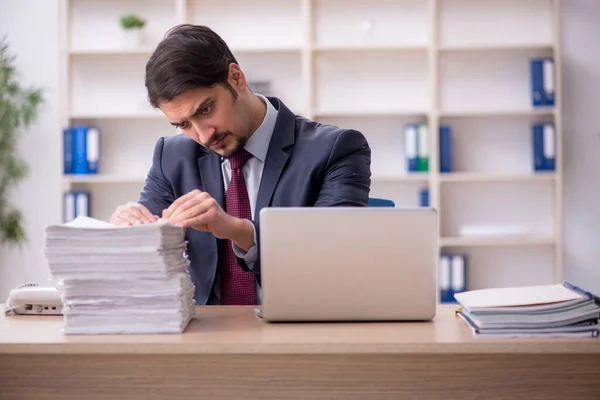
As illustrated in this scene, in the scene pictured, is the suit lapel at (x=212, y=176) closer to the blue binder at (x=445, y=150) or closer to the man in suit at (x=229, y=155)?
the man in suit at (x=229, y=155)

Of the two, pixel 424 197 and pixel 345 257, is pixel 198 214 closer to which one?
pixel 345 257

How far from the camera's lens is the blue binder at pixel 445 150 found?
455 centimetres

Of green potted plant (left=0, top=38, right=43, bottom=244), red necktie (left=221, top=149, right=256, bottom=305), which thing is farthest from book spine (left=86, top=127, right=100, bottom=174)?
red necktie (left=221, top=149, right=256, bottom=305)

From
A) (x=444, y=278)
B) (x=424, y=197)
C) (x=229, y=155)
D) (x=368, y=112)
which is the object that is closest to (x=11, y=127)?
(x=368, y=112)

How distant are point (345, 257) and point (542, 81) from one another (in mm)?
3376

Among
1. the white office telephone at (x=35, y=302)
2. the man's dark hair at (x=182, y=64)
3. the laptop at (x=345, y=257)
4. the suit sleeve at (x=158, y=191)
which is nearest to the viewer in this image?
the laptop at (x=345, y=257)

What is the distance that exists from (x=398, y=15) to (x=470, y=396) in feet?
11.8

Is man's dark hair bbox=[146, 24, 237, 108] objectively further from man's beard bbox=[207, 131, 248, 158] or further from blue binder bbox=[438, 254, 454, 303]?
blue binder bbox=[438, 254, 454, 303]

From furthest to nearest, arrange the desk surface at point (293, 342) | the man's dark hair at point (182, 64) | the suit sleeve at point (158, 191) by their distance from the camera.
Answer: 1. the suit sleeve at point (158, 191)
2. the man's dark hair at point (182, 64)
3. the desk surface at point (293, 342)

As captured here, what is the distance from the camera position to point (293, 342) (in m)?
1.38

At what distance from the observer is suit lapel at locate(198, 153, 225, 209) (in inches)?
87.7

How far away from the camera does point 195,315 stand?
67.4 inches

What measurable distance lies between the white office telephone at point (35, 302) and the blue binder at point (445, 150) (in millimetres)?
3125

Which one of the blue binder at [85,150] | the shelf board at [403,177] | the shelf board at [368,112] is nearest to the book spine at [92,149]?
the blue binder at [85,150]
